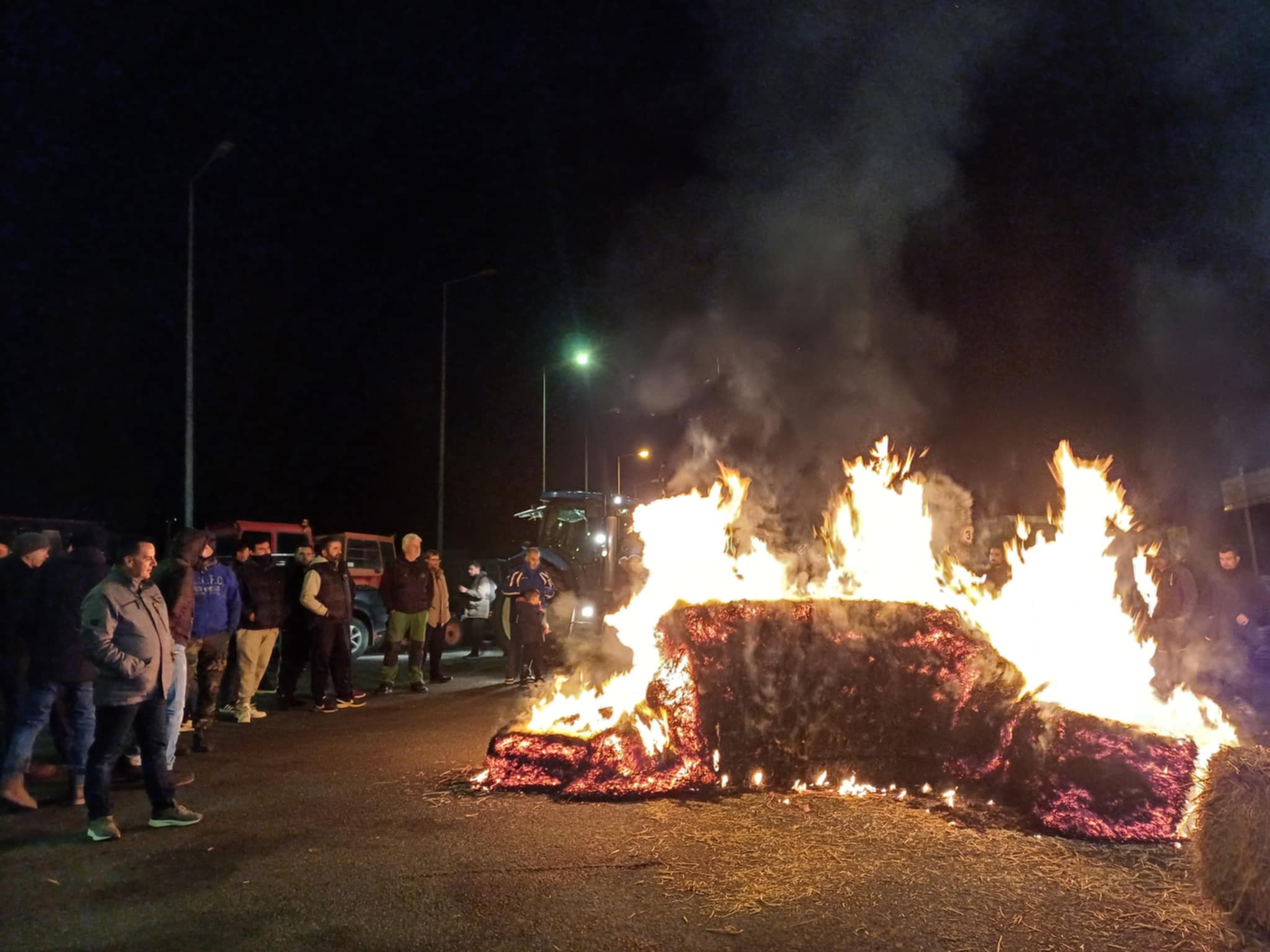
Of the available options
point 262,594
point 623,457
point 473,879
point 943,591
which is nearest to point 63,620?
point 262,594

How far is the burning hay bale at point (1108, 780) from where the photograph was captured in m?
4.62

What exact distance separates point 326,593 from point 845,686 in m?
5.80

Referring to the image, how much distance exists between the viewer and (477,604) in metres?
15.1

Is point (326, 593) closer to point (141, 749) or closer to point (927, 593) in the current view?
point (141, 749)

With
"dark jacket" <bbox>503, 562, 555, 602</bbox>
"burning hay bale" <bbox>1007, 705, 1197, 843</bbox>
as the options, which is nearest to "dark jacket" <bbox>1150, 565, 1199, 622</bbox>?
"burning hay bale" <bbox>1007, 705, 1197, 843</bbox>

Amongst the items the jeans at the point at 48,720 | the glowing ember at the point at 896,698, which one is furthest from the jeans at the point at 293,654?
the glowing ember at the point at 896,698

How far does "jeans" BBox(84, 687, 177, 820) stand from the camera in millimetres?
4785

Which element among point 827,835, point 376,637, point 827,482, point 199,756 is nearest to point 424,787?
point 199,756

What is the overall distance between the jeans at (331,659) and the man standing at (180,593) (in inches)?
111

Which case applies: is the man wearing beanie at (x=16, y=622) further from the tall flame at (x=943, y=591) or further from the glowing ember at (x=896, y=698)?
the tall flame at (x=943, y=591)

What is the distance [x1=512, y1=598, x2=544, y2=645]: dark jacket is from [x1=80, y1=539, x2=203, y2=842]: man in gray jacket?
18.1 feet

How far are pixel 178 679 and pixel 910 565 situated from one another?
5.47m

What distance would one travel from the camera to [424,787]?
5871 millimetres

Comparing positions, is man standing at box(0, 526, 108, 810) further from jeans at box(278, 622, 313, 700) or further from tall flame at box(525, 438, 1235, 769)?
jeans at box(278, 622, 313, 700)
